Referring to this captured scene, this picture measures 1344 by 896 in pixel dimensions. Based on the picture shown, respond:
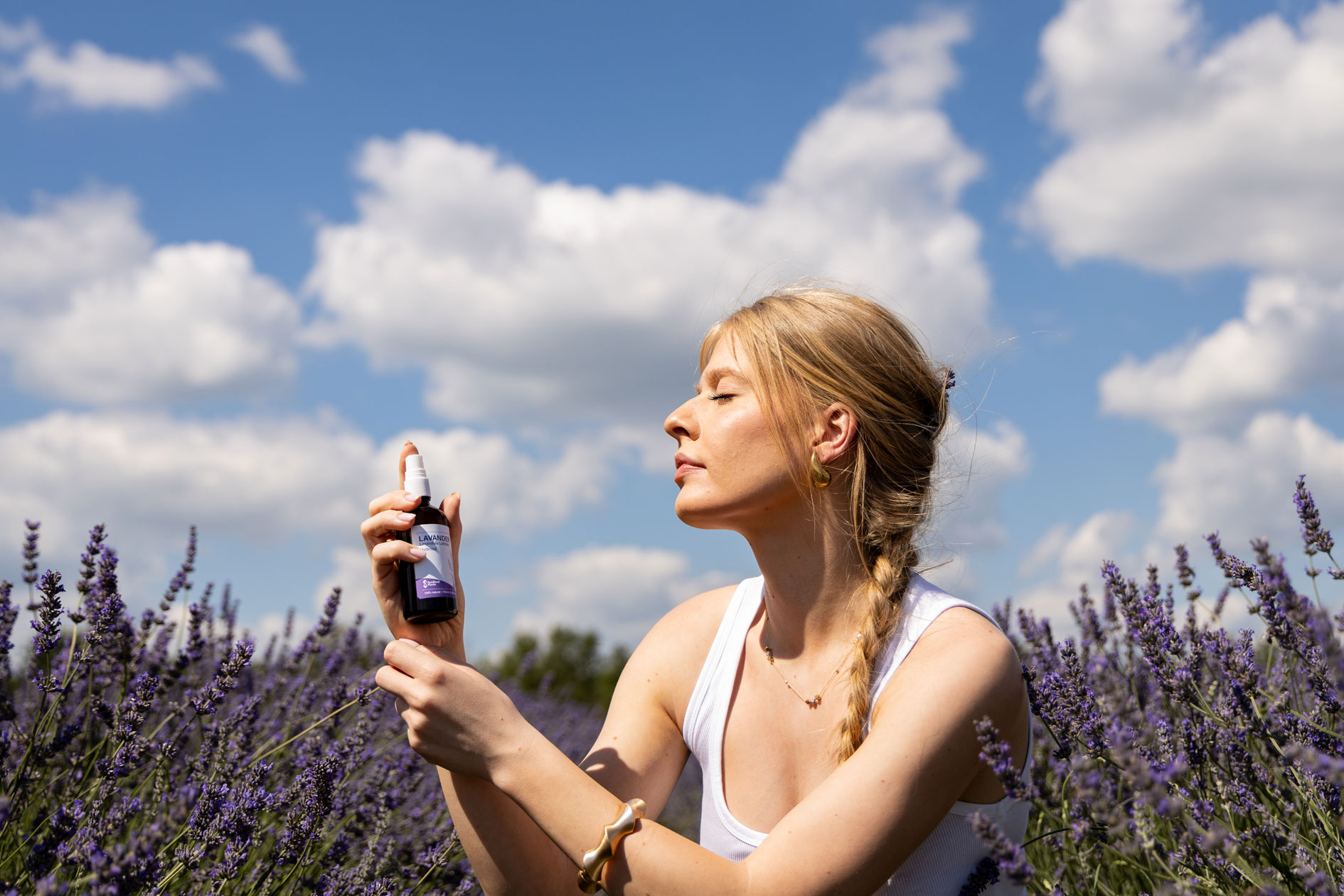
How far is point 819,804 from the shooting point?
5.18 feet

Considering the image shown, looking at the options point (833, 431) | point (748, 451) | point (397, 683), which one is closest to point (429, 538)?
point (397, 683)

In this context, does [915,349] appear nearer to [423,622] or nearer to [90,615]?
[423,622]

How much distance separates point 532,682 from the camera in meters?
18.4

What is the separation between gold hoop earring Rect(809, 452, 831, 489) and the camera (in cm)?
208

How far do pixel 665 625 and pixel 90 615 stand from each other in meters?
1.33

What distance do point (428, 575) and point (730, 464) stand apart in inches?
26.1

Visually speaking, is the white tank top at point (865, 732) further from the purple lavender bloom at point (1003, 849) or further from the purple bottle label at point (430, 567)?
the purple bottle label at point (430, 567)

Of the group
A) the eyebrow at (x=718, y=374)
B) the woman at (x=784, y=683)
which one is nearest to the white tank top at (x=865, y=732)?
the woman at (x=784, y=683)

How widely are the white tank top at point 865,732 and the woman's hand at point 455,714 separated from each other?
598 millimetres

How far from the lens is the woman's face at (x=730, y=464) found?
6.64 feet

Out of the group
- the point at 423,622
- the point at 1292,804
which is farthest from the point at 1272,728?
the point at 423,622

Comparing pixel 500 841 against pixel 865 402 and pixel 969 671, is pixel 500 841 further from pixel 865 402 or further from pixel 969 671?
pixel 865 402

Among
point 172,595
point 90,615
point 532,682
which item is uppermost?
point 532,682

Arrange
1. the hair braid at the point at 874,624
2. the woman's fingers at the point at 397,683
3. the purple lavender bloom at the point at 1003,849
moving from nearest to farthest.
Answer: the purple lavender bloom at the point at 1003,849 < the woman's fingers at the point at 397,683 < the hair braid at the point at 874,624
